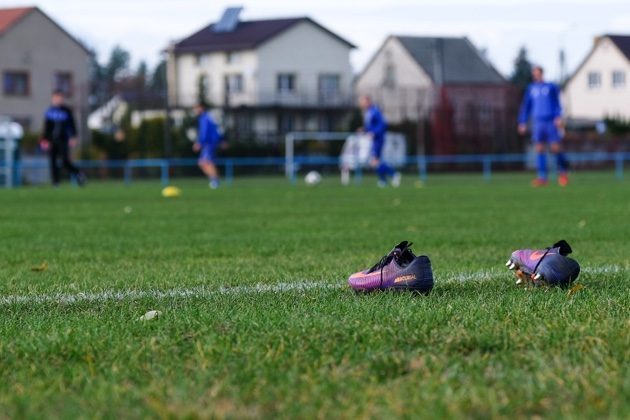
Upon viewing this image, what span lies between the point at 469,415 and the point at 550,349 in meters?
0.95

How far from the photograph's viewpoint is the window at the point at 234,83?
241ft

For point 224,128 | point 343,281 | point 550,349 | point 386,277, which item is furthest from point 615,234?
point 224,128

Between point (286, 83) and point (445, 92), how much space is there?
17624mm

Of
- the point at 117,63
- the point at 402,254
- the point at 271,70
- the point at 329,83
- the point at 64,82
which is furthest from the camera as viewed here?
the point at 117,63

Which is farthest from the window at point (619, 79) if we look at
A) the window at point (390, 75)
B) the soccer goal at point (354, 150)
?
the soccer goal at point (354, 150)

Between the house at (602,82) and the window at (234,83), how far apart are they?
82.8ft

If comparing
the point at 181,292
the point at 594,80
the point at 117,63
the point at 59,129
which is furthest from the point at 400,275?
the point at 117,63

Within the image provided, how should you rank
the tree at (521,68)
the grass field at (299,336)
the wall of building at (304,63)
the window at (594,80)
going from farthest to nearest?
the tree at (521,68)
the window at (594,80)
the wall of building at (304,63)
the grass field at (299,336)

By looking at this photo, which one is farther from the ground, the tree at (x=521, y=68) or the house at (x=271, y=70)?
the tree at (x=521, y=68)

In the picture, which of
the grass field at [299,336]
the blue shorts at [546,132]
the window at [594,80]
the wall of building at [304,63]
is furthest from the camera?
the window at [594,80]

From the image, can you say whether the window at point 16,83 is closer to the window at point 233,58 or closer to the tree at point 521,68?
the window at point 233,58

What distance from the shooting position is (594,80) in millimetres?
89625

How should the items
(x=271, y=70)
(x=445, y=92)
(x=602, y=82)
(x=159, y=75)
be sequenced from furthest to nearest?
(x=159, y=75) → (x=602, y=82) → (x=271, y=70) → (x=445, y=92)

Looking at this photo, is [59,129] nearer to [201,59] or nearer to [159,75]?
[201,59]
